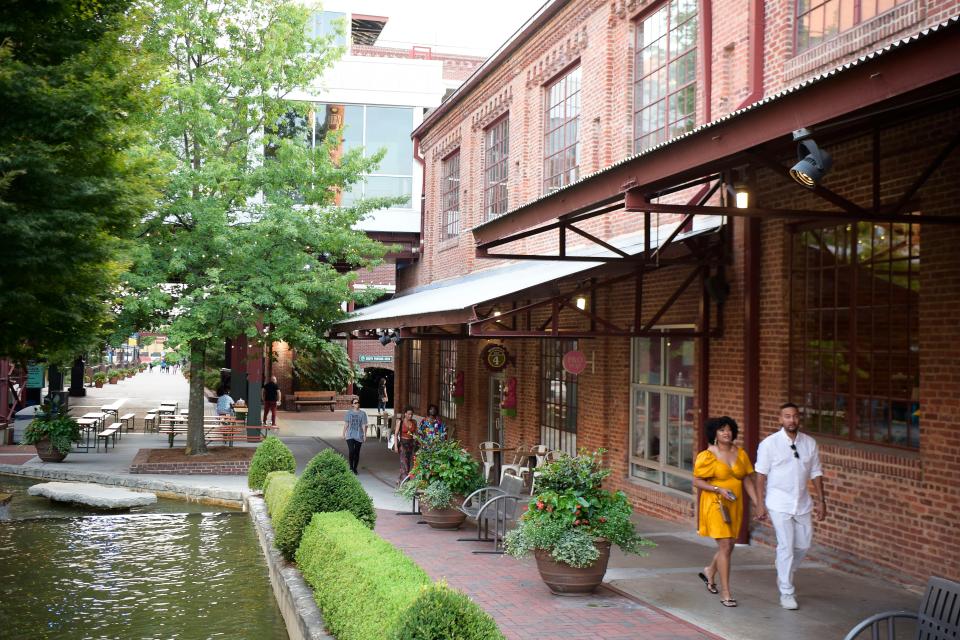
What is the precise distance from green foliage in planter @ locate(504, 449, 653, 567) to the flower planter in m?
3.60

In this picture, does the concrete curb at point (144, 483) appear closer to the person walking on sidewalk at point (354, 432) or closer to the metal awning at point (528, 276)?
the person walking on sidewalk at point (354, 432)

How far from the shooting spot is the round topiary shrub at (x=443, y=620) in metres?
5.09

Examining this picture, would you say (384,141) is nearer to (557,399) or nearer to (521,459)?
(557,399)

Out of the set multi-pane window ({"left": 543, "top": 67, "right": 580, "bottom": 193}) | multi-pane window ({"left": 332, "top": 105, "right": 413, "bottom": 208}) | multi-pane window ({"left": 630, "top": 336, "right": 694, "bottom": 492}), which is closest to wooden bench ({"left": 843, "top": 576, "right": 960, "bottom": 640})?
multi-pane window ({"left": 630, "top": 336, "right": 694, "bottom": 492})

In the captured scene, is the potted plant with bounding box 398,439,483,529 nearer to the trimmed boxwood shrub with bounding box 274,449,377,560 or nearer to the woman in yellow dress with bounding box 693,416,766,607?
the trimmed boxwood shrub with bounding box 274,449,377,560

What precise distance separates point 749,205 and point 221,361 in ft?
136

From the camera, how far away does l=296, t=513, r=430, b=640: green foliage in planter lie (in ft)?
19.7

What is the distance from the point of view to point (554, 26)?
58.0ft

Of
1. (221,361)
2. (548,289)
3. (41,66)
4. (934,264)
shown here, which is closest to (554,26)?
(548,289)

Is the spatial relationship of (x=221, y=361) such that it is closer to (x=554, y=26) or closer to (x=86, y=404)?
(x=86, y=404)

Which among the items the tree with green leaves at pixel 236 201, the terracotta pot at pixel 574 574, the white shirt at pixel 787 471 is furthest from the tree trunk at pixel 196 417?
the white shirt at pixel 787 471

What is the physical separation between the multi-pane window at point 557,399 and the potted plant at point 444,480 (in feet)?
13.7

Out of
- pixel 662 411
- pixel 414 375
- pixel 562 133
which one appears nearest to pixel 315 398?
pixel 414 375

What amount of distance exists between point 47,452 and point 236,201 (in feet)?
22.0
